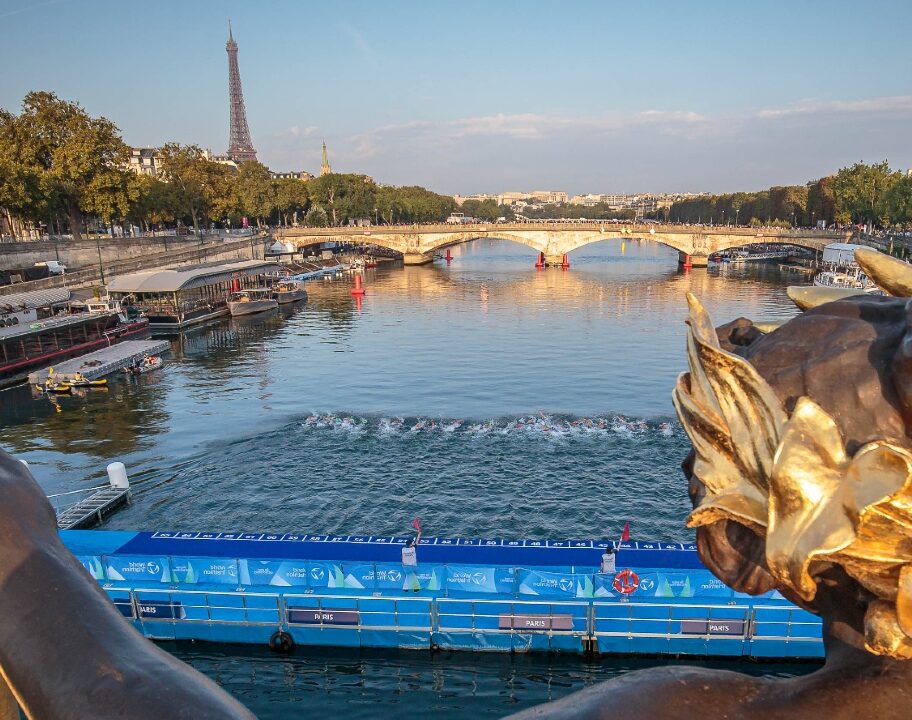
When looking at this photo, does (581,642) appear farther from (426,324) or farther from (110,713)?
(426,324)

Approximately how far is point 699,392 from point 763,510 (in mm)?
391

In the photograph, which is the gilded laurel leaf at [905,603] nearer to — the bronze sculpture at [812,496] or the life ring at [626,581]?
the bronze sculpture at [812,496]

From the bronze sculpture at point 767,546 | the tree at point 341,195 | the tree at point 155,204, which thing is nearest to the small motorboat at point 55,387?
the bronze sculpture at point 767,546

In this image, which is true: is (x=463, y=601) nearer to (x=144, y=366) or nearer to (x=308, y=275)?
(x=144, y=366)

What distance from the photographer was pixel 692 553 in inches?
642

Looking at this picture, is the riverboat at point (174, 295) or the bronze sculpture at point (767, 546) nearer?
the bronze sculpture at point (767, 546)

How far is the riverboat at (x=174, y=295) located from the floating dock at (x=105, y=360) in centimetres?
738

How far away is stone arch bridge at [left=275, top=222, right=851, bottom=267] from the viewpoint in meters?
92.0

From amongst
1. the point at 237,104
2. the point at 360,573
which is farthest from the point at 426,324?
the point at 237,104

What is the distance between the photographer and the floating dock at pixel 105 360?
37525 mm

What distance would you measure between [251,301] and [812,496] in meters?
63.7

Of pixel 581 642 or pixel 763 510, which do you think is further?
pixel 581 642

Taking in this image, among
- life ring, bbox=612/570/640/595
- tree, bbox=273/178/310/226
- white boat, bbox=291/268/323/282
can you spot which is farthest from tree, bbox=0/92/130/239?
life ring, bbox=612/570/640/595

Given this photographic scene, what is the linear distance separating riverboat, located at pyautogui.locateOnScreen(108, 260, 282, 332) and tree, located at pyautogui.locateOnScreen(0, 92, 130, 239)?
32.3ft
